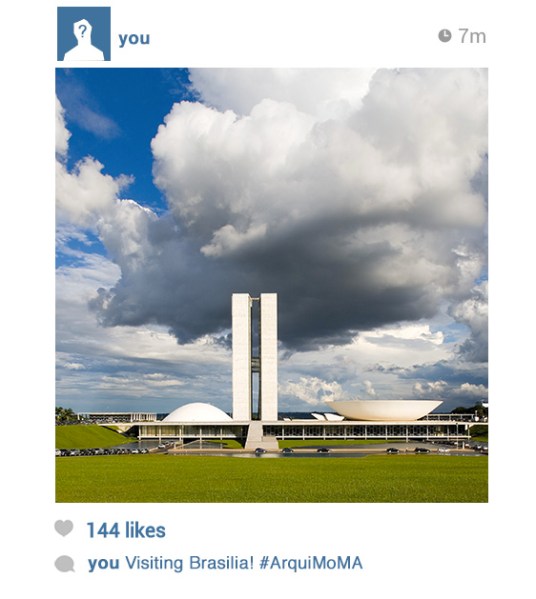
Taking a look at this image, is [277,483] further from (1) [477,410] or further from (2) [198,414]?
(1) [477,410]

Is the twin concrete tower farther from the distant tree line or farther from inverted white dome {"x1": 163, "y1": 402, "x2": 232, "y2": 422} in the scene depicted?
the distant tree line

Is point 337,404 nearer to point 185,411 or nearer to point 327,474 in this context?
point 185,411

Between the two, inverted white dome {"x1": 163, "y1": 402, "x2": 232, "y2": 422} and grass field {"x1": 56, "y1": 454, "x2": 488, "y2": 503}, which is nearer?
grass field {"x1": 56, "y1": 454, "x2": 488, "y2": 503}
